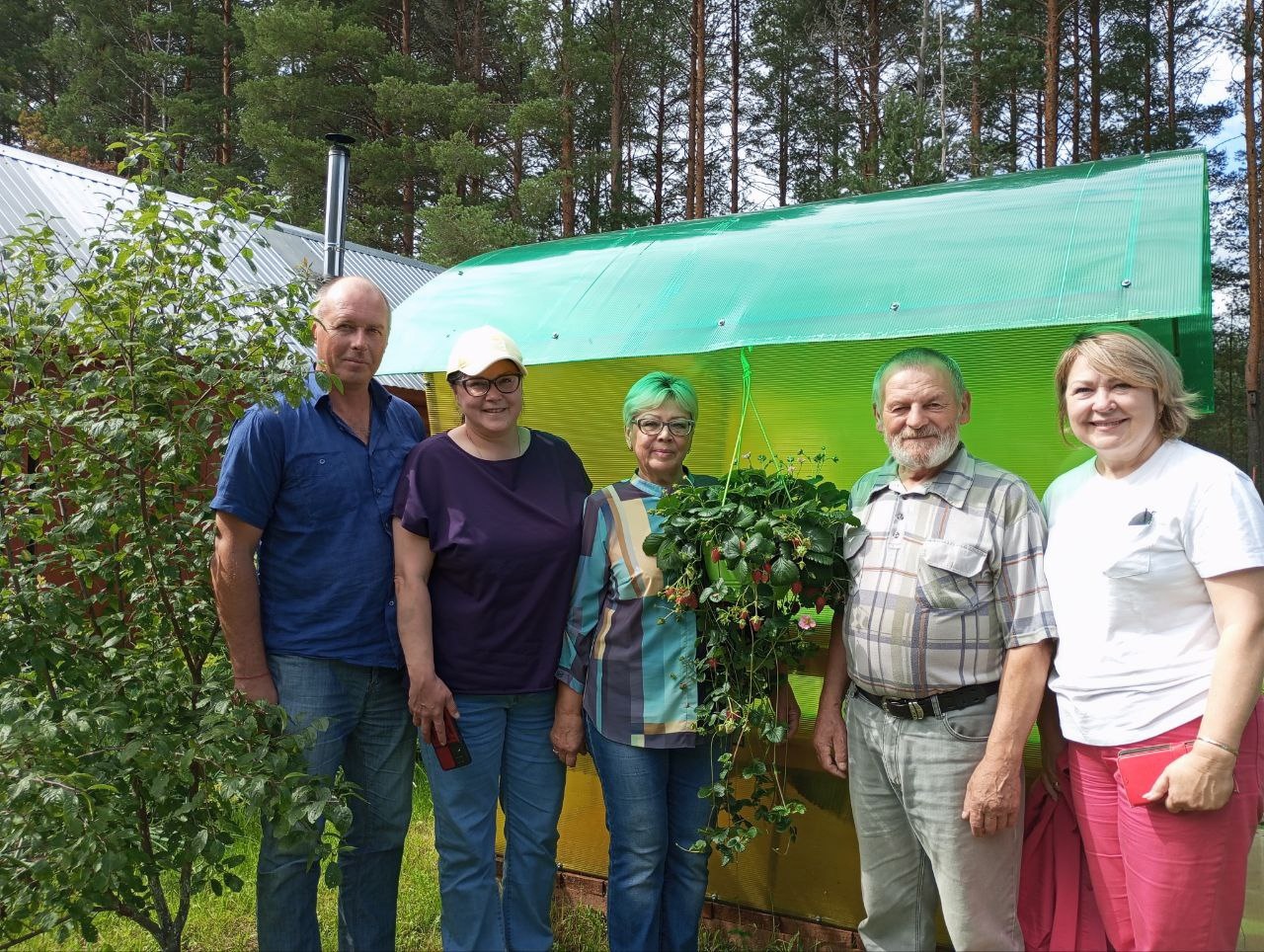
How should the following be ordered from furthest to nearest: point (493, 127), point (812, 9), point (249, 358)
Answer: point (812, 9), point (493, 127), point (249, 358)

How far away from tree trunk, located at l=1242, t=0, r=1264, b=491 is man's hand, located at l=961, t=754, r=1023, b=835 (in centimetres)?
1511

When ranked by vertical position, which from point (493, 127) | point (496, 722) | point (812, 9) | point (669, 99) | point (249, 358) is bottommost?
point (496, 722)

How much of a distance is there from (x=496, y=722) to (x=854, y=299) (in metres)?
1.86

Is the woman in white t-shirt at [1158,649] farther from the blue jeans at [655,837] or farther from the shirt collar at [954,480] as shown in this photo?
the blue jeans at [655,837]

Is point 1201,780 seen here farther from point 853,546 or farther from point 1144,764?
point 853,546

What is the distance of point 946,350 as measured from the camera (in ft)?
11.3

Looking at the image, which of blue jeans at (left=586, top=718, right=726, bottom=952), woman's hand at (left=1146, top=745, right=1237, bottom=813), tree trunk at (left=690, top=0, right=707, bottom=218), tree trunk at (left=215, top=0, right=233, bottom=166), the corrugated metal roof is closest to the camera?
woman's hand at (left=1146, top=745, right=1237, bottom=813)

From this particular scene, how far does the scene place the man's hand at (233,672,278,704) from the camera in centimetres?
263

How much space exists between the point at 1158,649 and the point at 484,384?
72.6 inches

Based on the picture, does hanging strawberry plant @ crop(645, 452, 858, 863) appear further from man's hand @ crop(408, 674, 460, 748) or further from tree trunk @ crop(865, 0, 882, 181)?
tree trunk @ crop(865, 0, 882, 181)

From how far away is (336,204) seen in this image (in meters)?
7.59

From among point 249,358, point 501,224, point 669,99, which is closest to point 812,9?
point 669,99

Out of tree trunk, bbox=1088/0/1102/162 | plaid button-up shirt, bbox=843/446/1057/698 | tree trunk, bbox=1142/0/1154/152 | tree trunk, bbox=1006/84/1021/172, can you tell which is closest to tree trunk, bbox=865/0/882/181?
tree trunk, bbox=1006/84/1021/172

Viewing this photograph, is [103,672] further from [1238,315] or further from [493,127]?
[1238,315]
